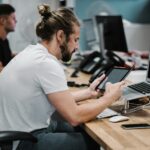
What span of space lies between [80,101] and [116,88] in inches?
14.2

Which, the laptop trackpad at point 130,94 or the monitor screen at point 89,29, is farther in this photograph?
the monitor screen at point 89,29

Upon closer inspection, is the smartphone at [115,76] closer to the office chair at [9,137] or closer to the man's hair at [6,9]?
the office chair at [9,137]

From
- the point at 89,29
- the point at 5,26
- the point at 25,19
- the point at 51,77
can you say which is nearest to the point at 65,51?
the point at 51,77

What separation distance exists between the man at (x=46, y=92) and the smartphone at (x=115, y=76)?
0.18 m

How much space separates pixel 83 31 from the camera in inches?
193

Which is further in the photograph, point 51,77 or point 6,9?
point 6,9

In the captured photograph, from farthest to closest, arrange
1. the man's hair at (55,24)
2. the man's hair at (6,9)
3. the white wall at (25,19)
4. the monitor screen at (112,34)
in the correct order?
the white wall at (25,19)
the man's hair at (6,9)
the monitor screen at (112,34)
the man's hair at (55,24)

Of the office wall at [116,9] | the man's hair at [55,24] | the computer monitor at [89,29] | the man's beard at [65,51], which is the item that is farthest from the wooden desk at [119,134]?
the office wall at [116,9]

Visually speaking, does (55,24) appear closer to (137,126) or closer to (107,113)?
(107,113)

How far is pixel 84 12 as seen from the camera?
506cm

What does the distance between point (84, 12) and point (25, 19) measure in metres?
1.19

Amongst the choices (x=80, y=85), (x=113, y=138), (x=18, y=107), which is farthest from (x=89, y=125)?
(x=80, y=85)

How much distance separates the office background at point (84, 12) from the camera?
408 centimetres

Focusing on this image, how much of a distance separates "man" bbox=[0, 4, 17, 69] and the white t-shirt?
2.08 metres
